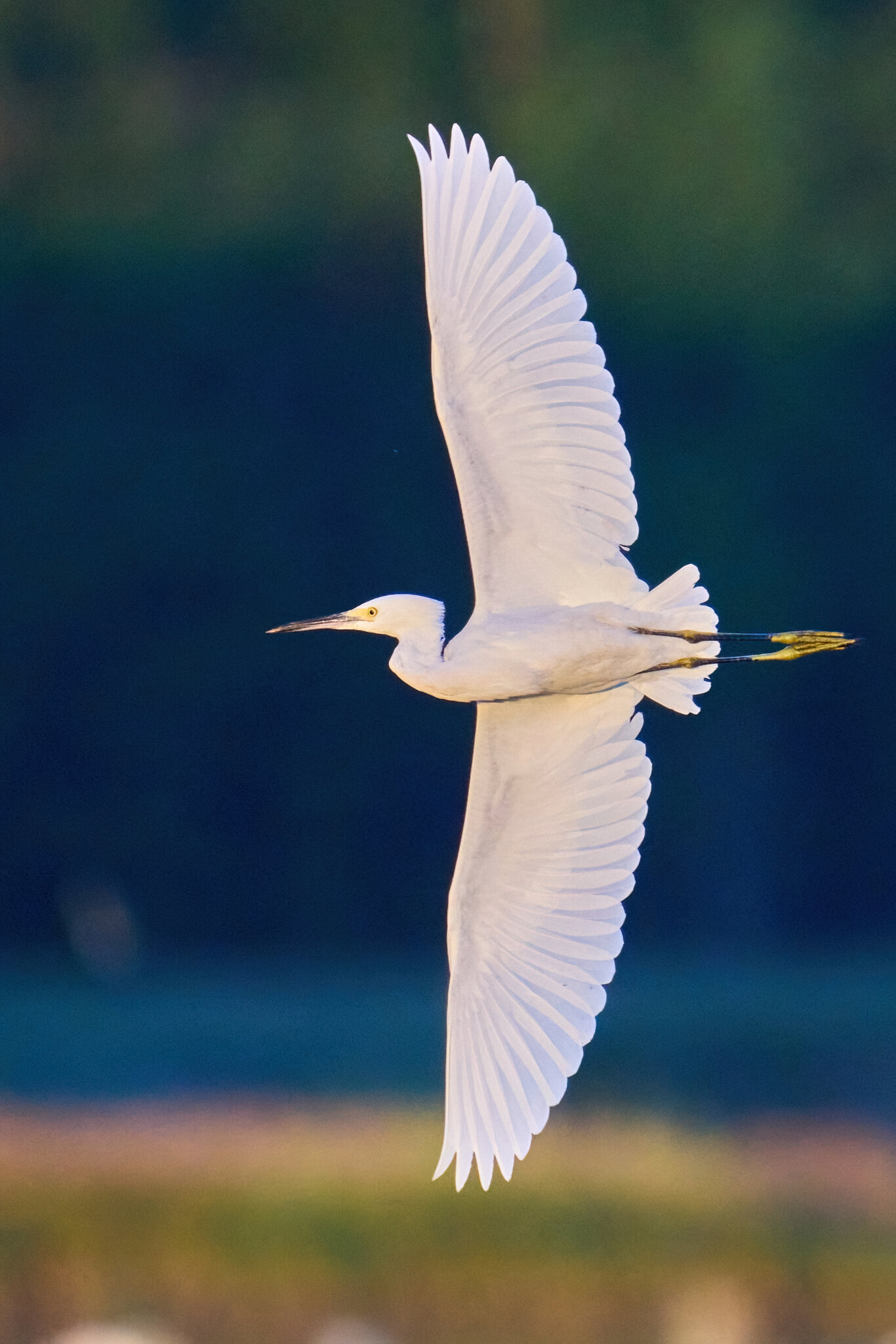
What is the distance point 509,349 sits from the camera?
167 inches

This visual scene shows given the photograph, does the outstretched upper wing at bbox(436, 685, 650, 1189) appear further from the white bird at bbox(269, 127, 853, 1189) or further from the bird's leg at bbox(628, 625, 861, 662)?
the bird's leg at bbox(628, 625, 861, 662)

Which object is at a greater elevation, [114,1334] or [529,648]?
[529,648]

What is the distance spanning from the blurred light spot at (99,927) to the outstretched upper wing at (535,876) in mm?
6706

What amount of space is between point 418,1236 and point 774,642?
11.9ft

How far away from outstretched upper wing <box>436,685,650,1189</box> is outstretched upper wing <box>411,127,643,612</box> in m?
0.44

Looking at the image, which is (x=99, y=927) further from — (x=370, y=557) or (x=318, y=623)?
(x=318, y=623)

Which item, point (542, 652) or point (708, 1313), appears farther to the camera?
point (708, 1313)

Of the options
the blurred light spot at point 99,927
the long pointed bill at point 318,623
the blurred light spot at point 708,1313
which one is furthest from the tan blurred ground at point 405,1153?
the long pointed bill at point 318,623

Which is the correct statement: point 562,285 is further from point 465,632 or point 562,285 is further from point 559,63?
point 559,63

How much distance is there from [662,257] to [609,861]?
290 inches

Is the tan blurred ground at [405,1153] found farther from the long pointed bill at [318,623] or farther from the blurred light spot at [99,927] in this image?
the long pointed bill at [318,623]

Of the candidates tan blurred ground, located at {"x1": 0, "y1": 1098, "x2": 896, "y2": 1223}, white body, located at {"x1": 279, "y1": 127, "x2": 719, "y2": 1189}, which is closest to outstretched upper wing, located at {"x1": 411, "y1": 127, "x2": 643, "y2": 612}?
white body, located at {"x1": 279, "y1": 127, "x2": 719, "y2": 1189}

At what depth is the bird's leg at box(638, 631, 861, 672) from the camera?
4371 millimetres

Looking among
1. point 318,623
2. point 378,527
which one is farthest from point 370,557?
point 318,623
